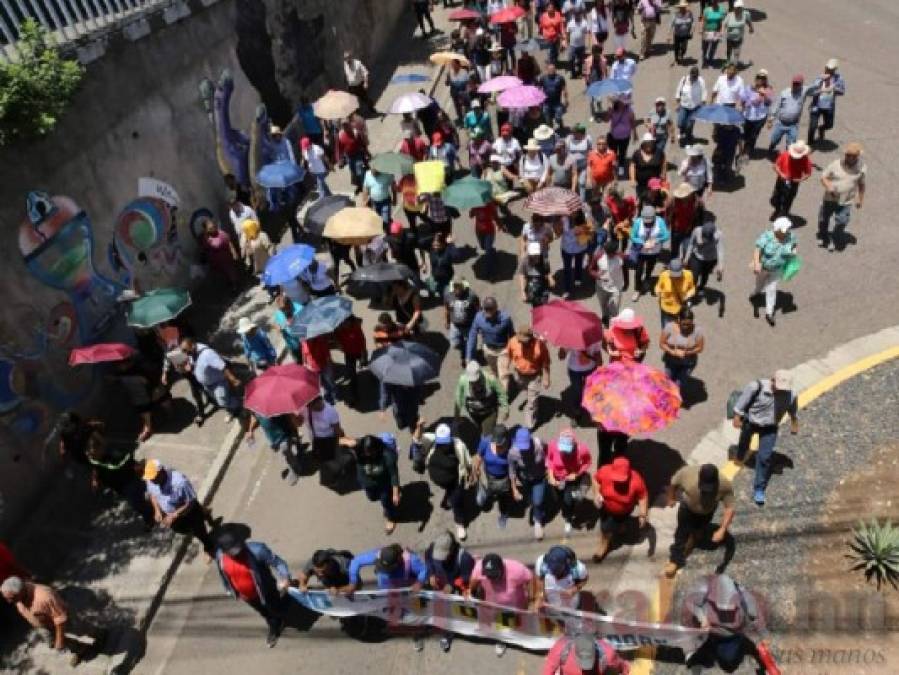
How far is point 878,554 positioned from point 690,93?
1043 cm

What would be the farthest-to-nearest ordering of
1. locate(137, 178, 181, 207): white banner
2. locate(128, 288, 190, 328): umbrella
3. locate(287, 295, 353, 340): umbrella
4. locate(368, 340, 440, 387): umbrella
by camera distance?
locate(137, 178, 181, 207): white banner
locate(128, 288, 190, 328): umbrella
locate(287, 295, 353, 340): umbrella
locate(368, 340, 440, 387): umbrella

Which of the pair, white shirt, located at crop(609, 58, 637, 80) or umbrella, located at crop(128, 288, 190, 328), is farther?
white shirt, located at crop(609, 58, 637, 80)

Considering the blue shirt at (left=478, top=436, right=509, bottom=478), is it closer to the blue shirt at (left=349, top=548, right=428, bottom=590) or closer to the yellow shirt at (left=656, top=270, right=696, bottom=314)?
the blue shirt at (left=349, top=548, right=428, bottom=590)

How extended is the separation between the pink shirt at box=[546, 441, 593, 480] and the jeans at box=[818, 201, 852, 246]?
7.15m

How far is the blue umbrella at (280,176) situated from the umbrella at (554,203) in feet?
14.8

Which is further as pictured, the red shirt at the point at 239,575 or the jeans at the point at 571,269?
the jeans at the point at 571,269

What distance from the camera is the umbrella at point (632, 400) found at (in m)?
7.62

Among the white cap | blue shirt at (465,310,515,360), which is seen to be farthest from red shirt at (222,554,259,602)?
the white cap

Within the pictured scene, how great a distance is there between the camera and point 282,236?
51.2ft

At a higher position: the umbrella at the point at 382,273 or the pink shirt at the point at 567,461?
the umbrella at the point at 382,273

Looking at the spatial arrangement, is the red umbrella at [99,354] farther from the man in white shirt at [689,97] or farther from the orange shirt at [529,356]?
the man in white shirt at [689,97]

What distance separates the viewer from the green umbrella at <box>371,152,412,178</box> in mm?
13039

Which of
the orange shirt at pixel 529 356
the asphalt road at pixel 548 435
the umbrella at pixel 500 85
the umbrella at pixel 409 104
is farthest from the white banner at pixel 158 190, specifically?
the orange shirt at pixel 529 356

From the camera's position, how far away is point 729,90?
555 inches
